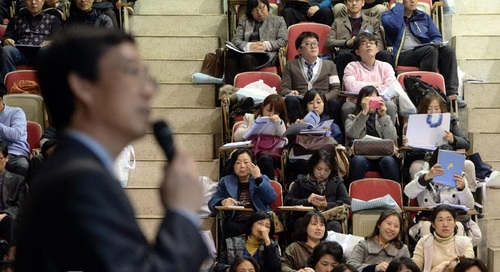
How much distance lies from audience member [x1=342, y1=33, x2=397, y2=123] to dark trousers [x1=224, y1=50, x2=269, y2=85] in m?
0.83

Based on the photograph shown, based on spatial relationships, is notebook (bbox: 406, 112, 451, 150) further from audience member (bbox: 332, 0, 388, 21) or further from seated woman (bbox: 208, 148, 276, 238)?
audience member (bbox: 332, 0, 388, 21)

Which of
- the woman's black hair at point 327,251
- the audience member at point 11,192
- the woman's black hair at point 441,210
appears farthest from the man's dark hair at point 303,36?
the audience member at point 11,192

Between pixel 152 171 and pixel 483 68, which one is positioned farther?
pixel 483 68

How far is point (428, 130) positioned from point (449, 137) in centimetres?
17

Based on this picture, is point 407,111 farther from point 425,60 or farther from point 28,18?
point 28,18

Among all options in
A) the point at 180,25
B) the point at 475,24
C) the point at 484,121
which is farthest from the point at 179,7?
the point at 484,121

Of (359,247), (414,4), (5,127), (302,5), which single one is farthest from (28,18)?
(359,247)

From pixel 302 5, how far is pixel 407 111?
2.02m

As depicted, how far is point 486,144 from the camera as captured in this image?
29.0ft

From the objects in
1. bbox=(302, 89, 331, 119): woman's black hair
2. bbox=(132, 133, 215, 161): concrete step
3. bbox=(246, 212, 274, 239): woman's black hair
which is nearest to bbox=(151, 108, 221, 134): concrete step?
bbox=(132, 133, 215, 161): concrete step

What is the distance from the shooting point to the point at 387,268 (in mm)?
6656

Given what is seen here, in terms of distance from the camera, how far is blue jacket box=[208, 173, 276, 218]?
7.39 meters

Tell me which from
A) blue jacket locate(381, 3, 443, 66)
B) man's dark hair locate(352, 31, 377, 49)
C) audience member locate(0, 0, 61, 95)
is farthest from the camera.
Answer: audience member locate(0, 0, 61, 95)

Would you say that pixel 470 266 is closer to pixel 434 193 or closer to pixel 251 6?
pixel 434 193
